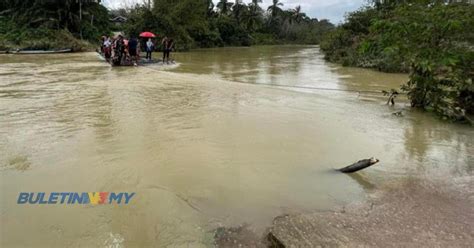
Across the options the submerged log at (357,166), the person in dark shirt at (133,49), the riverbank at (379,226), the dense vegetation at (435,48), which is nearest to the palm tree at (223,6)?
the person in dark shirt at (133,49)

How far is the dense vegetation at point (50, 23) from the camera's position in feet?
106

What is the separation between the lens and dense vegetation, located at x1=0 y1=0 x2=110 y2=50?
32438mm

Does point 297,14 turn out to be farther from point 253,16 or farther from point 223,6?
point 223,6

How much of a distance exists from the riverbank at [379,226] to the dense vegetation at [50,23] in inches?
1248

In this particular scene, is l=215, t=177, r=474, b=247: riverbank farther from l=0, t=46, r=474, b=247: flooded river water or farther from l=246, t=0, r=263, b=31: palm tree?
l=246, t=0, r=263, b=31: palm tree

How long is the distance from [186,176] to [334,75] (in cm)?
1389

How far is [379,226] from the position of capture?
146 inches

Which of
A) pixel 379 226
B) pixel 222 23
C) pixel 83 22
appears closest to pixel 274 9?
pixel 222 23

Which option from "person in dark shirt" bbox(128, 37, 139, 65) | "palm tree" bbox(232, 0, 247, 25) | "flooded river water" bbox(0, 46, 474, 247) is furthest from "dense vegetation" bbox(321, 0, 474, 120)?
"palm tree" bbox(232, 0, 247, 25)

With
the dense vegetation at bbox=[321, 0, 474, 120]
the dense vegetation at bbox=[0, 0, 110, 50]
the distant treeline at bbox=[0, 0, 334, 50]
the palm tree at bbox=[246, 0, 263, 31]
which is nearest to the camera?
the dense vegetation at bbox=[321, 0, 474, 120]

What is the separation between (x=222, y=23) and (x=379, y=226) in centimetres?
5193

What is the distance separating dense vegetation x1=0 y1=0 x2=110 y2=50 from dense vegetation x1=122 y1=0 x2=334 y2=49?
436 centimetres

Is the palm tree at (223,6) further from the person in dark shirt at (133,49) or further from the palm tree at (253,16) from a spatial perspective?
the person in dark shirt at (133,49)

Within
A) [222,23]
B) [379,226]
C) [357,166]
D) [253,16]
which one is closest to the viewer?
[379,226]
